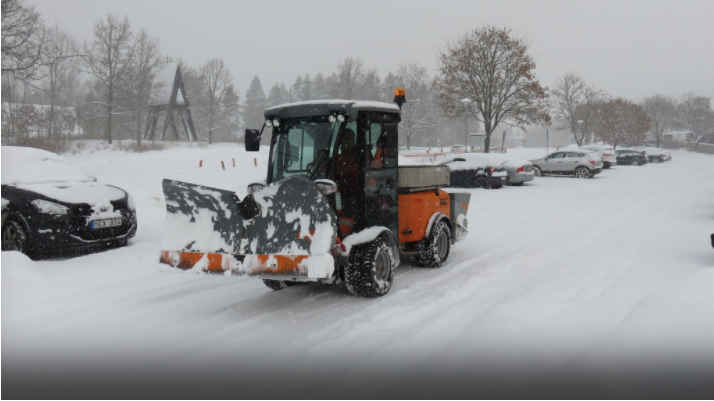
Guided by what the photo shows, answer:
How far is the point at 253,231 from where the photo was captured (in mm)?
5043

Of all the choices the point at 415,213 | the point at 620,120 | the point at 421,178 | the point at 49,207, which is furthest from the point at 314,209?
the point at 620,120

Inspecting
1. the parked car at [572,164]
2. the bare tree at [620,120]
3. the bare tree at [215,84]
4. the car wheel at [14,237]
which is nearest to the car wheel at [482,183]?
the parked car at [572,164]

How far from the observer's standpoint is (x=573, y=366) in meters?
3.80

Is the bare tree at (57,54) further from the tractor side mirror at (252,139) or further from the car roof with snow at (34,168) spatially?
the tractor side mirror at (252,139)

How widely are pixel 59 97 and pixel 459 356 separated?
149 ft

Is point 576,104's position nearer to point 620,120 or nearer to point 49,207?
point 620,120

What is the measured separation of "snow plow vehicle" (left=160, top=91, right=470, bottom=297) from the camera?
4.86 metres

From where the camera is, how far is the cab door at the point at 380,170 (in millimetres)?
5738

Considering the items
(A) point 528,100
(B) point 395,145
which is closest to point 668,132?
(A) point 528,100

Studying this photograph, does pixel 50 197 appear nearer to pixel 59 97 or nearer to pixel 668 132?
pixel 59 97

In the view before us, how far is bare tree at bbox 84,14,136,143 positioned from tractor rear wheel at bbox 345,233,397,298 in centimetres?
3643

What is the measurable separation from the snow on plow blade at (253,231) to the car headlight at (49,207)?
125 inches

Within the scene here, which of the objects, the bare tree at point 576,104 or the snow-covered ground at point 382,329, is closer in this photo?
the snow-covered ground at point 382,329

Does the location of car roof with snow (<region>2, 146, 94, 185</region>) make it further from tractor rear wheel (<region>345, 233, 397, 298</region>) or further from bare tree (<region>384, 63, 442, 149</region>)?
bare tree (<region>384, 63, 442, 149</region>)
